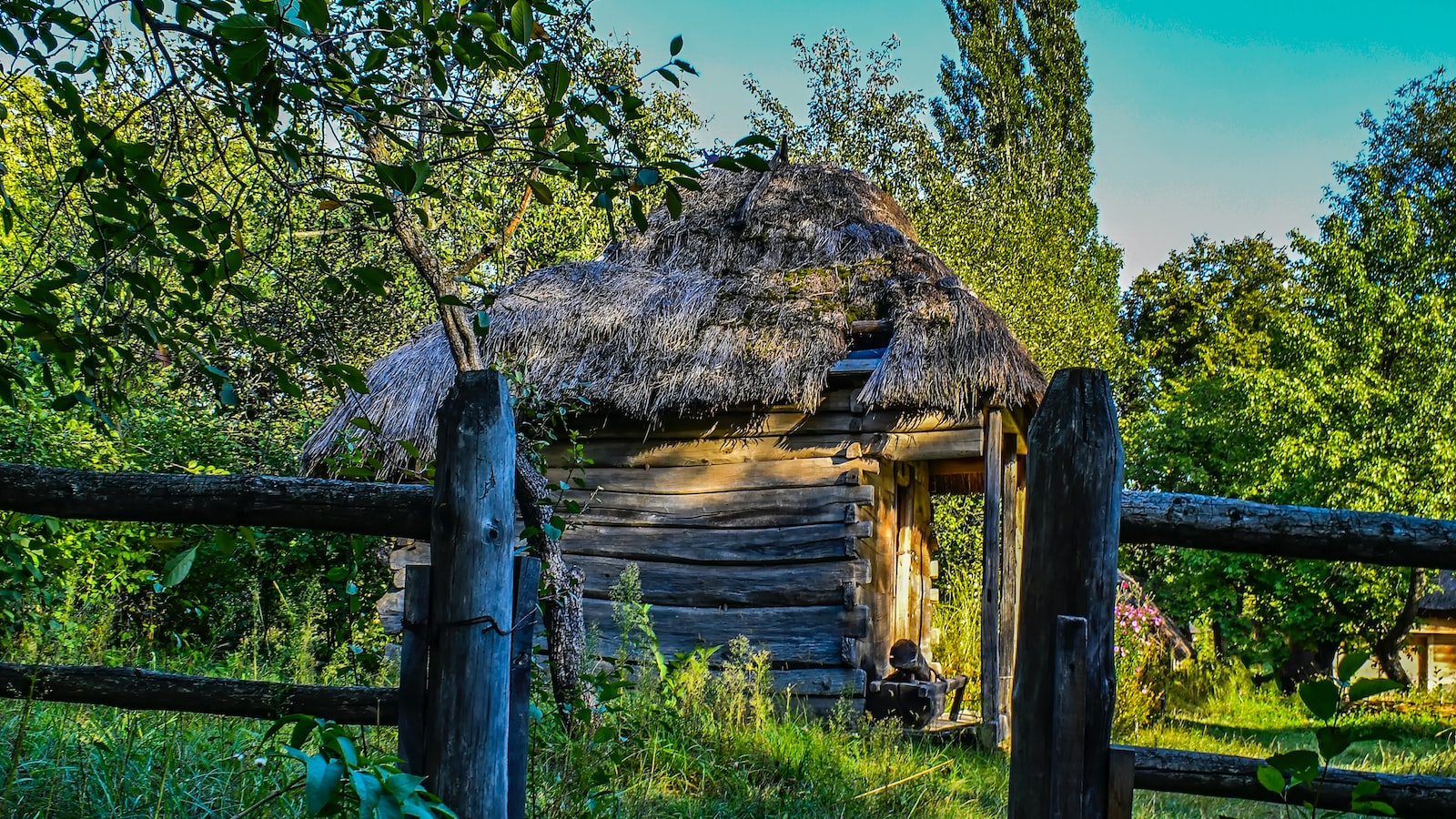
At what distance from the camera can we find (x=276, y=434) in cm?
1082

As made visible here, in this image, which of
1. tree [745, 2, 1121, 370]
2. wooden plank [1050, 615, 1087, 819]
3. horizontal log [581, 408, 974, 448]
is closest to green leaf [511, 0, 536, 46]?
wooden plank [1050, 615, 1087, 819]

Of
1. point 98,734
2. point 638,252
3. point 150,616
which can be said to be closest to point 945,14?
point 638,252

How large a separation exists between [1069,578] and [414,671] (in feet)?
4.33

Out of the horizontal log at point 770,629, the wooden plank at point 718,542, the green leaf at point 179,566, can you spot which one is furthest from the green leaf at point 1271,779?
the wooden plank at point 718,542

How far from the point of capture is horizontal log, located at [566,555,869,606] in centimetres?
698

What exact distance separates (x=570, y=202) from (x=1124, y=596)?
8.77 metres

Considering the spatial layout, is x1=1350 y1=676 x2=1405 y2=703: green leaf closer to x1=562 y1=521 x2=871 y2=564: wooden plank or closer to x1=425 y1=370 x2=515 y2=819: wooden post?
x1=425 y1=370 x2=515 y2=819: wooden post

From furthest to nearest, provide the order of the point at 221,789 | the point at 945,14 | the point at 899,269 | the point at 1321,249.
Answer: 1. the point at 945,14
2. the point at 1321,249
3. the point at 899,269
4. the point at 221,789

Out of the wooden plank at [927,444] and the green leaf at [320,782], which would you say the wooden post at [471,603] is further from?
the wooden plank at [927,444]

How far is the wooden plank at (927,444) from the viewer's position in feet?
23.0

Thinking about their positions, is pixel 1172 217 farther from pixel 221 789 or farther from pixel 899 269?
pixel 221 789

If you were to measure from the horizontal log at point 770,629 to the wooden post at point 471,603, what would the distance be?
4.92m

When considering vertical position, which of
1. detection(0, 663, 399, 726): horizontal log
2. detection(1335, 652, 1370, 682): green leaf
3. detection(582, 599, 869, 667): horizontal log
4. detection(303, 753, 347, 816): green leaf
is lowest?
detection(582, 599, 869, 667): horizontal log

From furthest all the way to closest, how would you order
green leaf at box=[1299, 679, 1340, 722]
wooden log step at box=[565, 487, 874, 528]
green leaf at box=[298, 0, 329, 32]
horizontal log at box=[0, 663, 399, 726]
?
wooden log step at box=[565, 487, 874, 528] < horizontal log at box=[0, 663, 399, 726] < green leaf at box=[298, 0, 329, 32] < green leaf at box=[1299, 679, 1340, 722]
